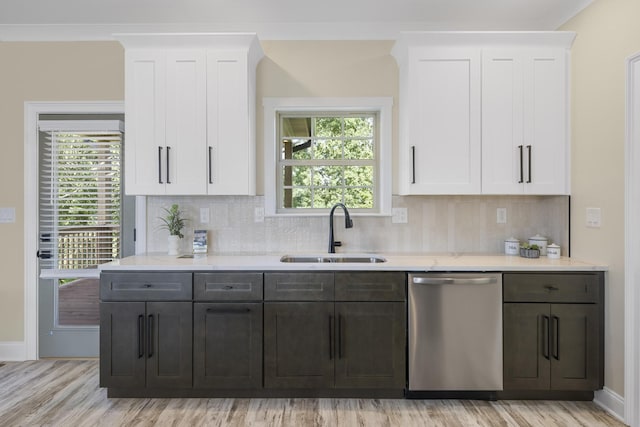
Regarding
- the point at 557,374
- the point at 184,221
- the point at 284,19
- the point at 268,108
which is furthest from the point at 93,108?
the point at 557,374

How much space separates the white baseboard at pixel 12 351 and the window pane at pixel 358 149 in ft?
10.1

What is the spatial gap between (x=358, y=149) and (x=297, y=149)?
0.52 m

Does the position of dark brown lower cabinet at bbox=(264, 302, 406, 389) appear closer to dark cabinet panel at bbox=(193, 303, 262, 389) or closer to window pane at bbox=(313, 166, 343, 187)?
dark cabinet panel at bbox=(193, 303, 262, 389)

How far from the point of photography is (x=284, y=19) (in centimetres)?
293

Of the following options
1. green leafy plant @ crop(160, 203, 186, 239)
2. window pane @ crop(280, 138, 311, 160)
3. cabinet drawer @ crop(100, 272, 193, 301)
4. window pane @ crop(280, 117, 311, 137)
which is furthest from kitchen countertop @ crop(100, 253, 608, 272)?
window pane @ crop(280, 117, 311, 137)

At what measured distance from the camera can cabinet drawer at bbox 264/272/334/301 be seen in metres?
2.42

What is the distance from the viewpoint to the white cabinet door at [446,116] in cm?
270

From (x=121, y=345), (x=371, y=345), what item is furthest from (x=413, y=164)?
(x=121, y=345)

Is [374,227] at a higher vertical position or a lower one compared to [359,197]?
lower

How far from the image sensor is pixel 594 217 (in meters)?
2.52

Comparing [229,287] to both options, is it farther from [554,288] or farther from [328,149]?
[554,288]

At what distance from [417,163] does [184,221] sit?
1.88 meters

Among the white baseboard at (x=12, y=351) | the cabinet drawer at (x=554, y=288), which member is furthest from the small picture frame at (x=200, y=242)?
the cabinet drawer at (x=554, y=288)

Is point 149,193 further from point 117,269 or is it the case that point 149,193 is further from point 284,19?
point 284,19
